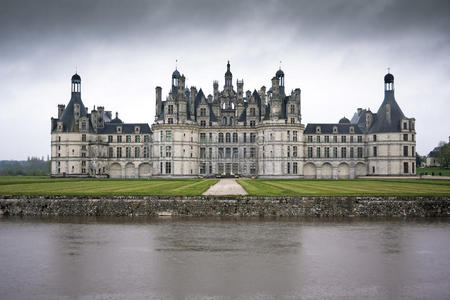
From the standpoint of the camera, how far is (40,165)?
144 metres

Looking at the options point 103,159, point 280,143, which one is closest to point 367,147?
point 280,143

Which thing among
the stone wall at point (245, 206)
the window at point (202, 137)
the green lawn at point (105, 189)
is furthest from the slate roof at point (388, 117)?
the stone wall at point (245, 206)

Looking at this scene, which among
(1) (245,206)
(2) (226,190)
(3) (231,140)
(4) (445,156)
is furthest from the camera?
(4) (445,156)

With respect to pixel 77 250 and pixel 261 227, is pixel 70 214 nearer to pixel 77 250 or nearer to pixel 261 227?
pixel 77 250

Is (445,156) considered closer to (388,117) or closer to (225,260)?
(388,117)

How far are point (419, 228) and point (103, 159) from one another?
61.8 meters

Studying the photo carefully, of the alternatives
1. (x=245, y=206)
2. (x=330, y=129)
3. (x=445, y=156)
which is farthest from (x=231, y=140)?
(x=445, y=156)

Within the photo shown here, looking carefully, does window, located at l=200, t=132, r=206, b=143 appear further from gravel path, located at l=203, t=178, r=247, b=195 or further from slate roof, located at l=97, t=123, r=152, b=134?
gravel path, located at l=203, t=178, r=247, b=195

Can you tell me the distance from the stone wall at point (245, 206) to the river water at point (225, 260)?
9.60 feet

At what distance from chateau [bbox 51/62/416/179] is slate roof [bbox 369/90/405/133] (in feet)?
0.54

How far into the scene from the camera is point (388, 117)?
70312mm

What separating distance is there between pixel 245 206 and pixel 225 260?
1201cm

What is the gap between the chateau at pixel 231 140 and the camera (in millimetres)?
67250

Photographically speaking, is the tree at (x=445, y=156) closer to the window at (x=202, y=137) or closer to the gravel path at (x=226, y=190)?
the window at (x=202, y=137)
